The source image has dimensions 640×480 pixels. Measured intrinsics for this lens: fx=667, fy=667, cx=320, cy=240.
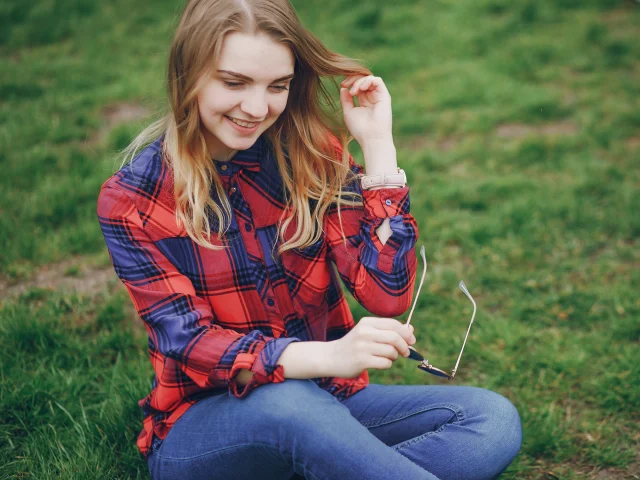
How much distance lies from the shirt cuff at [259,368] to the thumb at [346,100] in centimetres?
86

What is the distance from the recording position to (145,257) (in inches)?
73.6

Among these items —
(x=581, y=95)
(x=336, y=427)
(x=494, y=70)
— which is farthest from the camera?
(x=494, y=70)

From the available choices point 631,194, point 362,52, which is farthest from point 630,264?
point 362,52

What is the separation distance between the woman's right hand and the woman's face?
653 millimetres

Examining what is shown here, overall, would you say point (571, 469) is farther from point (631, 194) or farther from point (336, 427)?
point (631, 194)

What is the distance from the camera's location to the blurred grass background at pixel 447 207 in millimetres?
2482

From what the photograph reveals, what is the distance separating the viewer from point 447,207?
12.8ft

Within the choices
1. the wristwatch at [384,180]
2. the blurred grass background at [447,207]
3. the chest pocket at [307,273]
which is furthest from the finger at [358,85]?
the blurred grass background at [447,207]

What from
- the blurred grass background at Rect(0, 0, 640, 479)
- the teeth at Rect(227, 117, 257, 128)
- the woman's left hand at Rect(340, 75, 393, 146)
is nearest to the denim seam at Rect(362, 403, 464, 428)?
the blurred grass background at Rect(0, 0, 640, 479)

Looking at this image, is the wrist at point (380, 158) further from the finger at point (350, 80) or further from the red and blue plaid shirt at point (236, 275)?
the finger at point (350, 80)

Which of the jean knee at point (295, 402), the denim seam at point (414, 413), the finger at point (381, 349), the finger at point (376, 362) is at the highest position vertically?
the finger at point (381, 349)

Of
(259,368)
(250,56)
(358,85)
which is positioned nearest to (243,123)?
(250,56)

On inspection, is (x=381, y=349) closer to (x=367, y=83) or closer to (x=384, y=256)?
(x=384, y=256)

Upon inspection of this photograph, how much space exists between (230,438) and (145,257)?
0.55m
